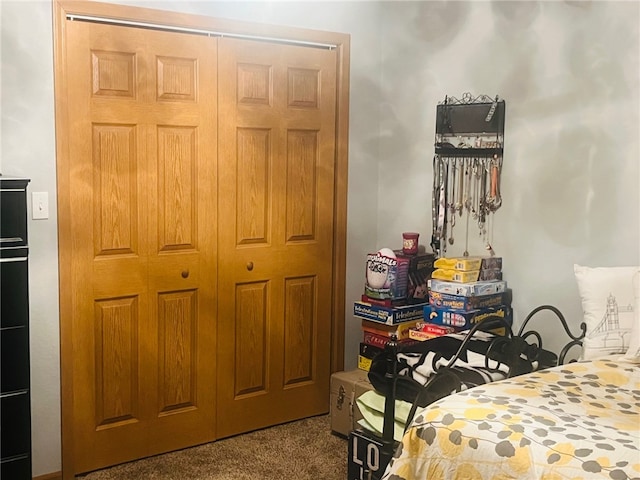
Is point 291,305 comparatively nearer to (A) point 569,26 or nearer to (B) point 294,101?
(B) point 294,101

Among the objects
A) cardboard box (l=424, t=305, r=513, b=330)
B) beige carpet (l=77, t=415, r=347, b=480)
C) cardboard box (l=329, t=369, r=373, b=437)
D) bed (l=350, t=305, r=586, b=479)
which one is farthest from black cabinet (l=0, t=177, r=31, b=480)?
cardboard box (l=424, t=305, r=513, b=330)

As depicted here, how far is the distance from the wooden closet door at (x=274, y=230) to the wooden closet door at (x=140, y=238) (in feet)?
0.34

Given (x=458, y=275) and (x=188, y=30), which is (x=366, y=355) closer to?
(x=458, y=275)

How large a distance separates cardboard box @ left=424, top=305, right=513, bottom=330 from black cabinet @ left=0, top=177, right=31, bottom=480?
1.73 m

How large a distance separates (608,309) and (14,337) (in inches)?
84.3

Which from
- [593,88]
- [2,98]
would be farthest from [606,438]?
[2,98]

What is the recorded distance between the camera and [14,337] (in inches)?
109

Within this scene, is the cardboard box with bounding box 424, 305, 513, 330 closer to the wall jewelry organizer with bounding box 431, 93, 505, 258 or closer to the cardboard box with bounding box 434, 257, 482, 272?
the cardboard box with bounding box 434, 257, 482, 272

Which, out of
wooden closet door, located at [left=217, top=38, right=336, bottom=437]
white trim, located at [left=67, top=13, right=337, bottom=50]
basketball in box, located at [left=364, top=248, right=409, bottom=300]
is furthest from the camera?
basketball in box, located at [left=364, top=248, right=409, bottom=300]

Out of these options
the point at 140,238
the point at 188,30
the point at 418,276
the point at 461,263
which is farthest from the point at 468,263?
the point at 188,30

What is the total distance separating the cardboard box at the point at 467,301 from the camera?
3428 millimetres

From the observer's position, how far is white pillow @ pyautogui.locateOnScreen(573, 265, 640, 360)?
9.29 feet

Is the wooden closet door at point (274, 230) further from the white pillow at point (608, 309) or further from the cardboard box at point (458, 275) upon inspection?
the white pillow at point (608, 309)

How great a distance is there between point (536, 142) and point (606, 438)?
63.6 inches
